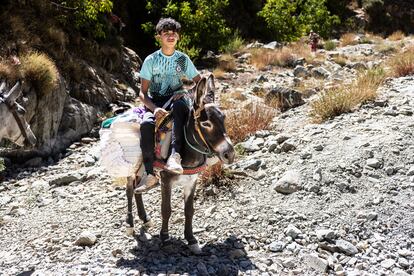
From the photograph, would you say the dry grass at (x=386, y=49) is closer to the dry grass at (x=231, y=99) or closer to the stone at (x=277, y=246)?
the dry grass at (x=231, y=99)

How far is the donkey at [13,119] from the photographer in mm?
4543

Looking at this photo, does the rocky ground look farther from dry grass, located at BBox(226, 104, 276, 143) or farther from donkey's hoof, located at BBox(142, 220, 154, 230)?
dry grass, located at BBox(226, 104, 276, 143)

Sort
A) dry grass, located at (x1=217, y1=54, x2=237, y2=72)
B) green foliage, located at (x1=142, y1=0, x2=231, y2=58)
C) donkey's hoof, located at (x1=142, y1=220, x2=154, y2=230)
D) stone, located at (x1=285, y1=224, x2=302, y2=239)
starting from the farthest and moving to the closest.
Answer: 1. green foliage, located at (x1=142, y1=0, x2=231, y2=58)
2. dry grass, located at (x1=217, y1=54, x2=237, y2=72)
3. donkey's hoof, located at (x1=142, y1=220, x2=154, y2=230)
4. stone, located at (x1=285, y1=224, x2=302, y2=239)

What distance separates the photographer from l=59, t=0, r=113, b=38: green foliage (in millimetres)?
10266

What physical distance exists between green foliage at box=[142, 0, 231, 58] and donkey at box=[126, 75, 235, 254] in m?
12.0

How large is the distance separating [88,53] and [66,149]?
333cm

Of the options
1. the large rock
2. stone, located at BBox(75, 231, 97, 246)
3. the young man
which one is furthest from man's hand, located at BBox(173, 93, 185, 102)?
the large rock

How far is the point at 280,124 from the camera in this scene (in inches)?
314

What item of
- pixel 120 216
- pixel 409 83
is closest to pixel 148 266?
pixel 120 216

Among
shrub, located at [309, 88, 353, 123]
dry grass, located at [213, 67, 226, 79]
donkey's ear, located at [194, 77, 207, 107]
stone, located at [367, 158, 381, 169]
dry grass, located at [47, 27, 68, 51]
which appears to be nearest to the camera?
donkey's ear, located at [194, 77, 207, 107]

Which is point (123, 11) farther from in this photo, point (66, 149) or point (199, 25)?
point (66, 149)

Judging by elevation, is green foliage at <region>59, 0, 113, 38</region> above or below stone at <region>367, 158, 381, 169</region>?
above

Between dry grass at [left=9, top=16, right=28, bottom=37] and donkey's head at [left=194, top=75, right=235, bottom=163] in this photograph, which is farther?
dry grass at [left=9, top=16, right=28, bottom=37]

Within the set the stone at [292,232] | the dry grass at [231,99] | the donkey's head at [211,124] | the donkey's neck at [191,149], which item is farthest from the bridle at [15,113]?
the dry grass at [231,99]
